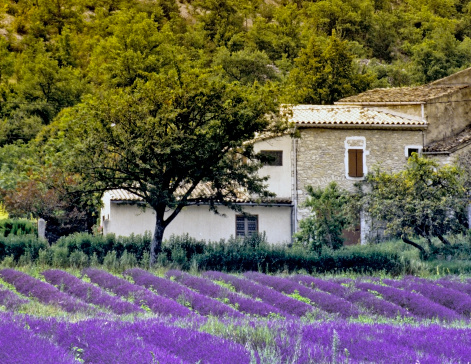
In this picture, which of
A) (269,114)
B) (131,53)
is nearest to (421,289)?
(269,114)

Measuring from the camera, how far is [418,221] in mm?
23875

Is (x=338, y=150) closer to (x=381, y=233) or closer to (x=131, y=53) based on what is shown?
(x=381, y=233)

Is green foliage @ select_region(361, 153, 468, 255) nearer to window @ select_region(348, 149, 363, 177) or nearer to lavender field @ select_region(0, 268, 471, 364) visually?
lavender field @ select_region(0, 268, 471, 364)

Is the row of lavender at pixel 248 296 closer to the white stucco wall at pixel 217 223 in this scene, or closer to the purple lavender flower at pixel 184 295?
the purple lavender flower at pixel 184 295

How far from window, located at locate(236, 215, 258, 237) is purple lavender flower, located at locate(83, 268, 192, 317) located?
13.6 metres

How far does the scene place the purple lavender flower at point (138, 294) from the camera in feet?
44.6

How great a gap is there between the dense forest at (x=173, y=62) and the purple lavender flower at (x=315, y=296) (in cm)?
865

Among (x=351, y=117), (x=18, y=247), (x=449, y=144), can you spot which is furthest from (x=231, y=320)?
(x=449, y=144)

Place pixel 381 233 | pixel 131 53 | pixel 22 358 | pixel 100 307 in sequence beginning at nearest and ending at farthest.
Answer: pixel 22 358, pixel 100 307, pixel 381 233, pixel 131 53

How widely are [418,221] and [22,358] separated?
1903 centimetres

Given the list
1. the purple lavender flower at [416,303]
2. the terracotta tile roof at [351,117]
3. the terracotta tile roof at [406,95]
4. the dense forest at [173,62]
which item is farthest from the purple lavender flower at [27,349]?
the terracotta tile roof at [406,95]

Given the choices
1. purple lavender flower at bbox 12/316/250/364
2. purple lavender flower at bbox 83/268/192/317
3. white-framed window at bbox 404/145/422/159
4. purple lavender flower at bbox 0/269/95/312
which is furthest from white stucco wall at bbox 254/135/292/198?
purple lavender flower at bbox 12/316/250/364

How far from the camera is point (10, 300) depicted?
1421cm

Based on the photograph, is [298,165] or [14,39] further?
[14,39]
